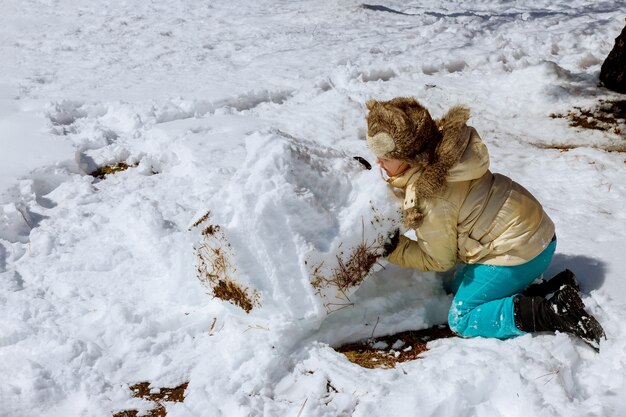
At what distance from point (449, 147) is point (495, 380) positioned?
113 cm

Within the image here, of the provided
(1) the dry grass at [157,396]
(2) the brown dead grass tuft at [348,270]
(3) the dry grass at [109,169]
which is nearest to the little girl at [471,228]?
(2) the brown dead grass tuft at [348,270]

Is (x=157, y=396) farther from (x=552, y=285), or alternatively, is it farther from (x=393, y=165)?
(x=552, y=285)

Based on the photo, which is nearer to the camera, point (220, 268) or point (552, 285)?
point (220, 268)

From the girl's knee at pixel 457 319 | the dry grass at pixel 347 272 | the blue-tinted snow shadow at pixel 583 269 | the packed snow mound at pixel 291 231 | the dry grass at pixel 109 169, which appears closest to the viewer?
the packed snow mound at pixel 291 231

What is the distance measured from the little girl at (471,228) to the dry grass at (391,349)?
0.18 metres

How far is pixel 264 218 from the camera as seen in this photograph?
2830 mm

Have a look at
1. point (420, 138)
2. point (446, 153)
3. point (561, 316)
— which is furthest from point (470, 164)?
point (561, 316)

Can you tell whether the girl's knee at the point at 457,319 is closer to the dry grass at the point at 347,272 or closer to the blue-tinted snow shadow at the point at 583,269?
the dry grass at the point at 347,272

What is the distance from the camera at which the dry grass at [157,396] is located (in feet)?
9.15

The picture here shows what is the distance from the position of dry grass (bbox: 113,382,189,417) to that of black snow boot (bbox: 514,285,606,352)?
1793 millimetres

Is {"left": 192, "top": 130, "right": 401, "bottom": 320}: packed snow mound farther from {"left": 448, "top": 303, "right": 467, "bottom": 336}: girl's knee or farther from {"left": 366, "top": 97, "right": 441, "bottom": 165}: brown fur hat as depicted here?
{"left": 448, "top": 303, "right": 467, "bottom": 336}: girl's knee

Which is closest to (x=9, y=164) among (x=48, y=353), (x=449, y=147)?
(x=48, y=353)

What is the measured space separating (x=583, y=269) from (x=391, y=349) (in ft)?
4.42

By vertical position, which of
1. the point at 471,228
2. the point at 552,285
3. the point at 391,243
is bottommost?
the point at 552,285
